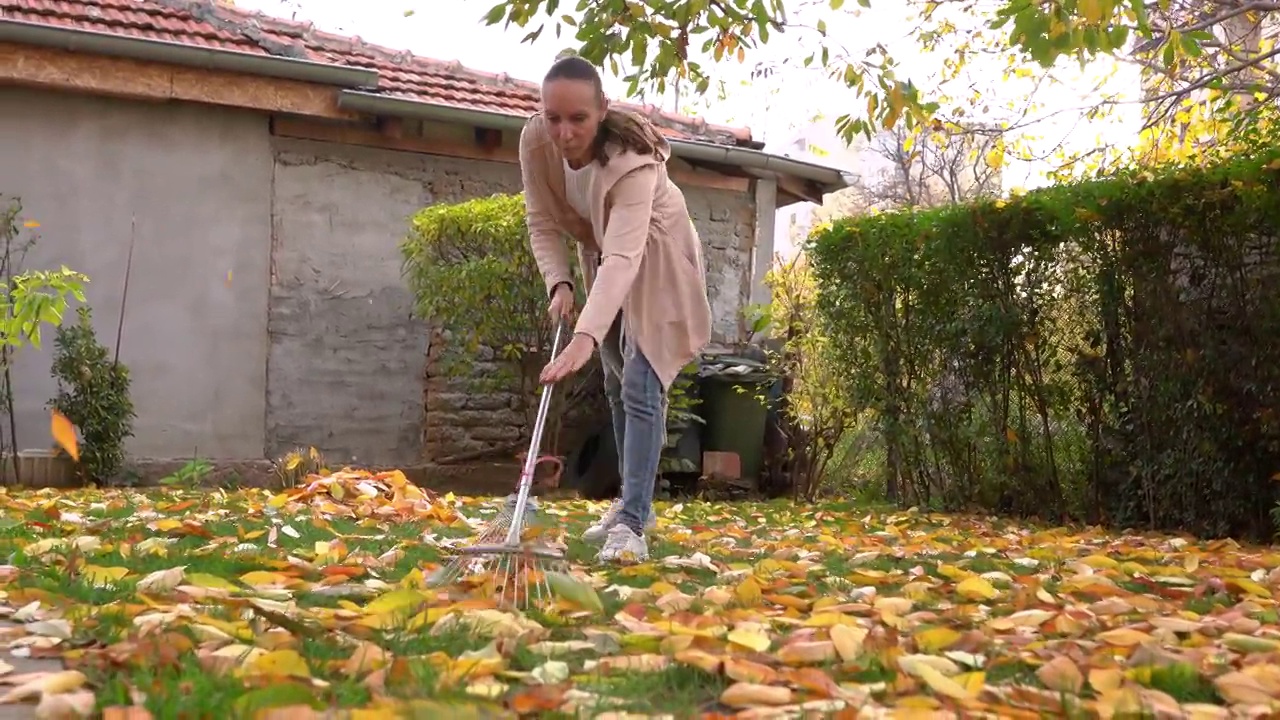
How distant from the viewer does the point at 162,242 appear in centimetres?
924

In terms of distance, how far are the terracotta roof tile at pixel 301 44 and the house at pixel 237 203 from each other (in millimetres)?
29

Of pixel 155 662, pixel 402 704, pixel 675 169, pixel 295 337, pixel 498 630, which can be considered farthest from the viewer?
pixel 675 169

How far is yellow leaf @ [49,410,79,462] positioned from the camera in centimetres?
840

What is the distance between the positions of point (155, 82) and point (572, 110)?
6.06m

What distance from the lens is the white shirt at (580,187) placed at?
423 centimetres

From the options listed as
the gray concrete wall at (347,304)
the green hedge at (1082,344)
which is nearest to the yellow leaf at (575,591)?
the green hedge at (1082,344)

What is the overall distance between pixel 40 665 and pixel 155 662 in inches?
9.9

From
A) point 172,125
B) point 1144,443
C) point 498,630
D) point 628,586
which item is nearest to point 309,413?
point 172,125

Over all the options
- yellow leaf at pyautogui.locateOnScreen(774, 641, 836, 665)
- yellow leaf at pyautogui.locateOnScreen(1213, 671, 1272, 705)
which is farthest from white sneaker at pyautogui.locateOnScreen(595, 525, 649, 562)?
yellow leaf at pyautogui.locateOnScreen(1213, 671, 1272, 705)

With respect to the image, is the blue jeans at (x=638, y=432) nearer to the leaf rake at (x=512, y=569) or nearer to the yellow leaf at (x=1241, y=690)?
the leaf rake at (x=512, y=569)

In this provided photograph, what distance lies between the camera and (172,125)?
9242 mm

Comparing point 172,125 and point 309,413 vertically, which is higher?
point 172,125

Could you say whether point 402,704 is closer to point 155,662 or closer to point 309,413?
point 155,662

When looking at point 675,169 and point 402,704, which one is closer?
point 402,704
